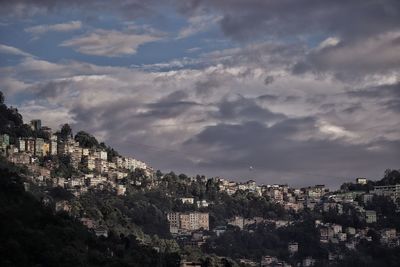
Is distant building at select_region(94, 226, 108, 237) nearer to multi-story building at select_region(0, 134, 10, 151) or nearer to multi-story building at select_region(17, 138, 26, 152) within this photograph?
multi-story building at select_region(0, 134, 10, 151)

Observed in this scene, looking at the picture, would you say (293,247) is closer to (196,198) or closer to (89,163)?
(196,198)

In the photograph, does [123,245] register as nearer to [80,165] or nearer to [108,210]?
[108,210]

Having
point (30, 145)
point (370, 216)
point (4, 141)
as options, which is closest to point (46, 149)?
point (30, 145)

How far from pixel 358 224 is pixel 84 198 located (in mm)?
56964

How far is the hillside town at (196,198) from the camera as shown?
107006 mm

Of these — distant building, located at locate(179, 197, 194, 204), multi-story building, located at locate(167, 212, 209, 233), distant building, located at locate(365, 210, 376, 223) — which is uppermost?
distant building, located at locate(179, 197, 194, 204)

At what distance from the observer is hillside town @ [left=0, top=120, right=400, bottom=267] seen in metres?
107

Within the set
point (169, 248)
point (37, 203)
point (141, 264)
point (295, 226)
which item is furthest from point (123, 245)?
point (295, 226)

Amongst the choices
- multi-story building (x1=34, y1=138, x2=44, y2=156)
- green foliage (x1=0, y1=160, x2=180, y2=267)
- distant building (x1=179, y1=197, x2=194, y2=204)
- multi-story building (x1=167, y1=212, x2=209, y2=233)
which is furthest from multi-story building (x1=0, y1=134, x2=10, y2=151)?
green foliage (x1=0, y1=160, x2=180, y2=267)

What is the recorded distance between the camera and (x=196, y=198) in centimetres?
13438

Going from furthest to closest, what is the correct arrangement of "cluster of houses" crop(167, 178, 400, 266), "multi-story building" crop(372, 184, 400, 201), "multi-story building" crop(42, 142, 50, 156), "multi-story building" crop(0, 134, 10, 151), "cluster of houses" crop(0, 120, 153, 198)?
"multi-story building" crop(372, 184, 400, 201)
"cluster of houses" crop(167, 178, 400, 266)
"multi-story building" crop(42, 142, 50, 156)
"cluster of houses" crop(0, 120, 153, 198)
"multi-story building" crop(0, 134, 10, 151)

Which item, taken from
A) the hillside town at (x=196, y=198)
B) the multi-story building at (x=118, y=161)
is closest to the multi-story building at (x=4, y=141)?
the hillside town at (x=196, y=198)

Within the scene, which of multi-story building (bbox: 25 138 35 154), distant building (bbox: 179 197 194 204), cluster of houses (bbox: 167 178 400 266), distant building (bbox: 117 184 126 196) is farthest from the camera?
distant building (bbox: 179 197 194 204)

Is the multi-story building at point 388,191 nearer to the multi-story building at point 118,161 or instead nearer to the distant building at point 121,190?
the multi-story building at point 118,161
